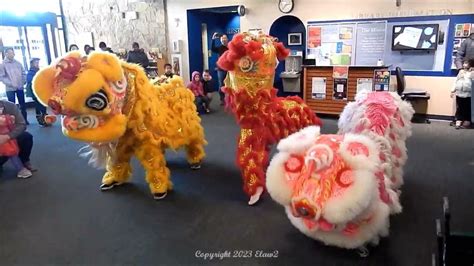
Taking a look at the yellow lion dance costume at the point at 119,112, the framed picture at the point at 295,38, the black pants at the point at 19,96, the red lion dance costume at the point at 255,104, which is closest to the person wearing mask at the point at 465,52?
the framed picture at the point at 295,38

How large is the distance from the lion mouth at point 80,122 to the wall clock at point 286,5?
5.13m

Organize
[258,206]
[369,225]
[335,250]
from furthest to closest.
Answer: [258,206]
[335,250]
[369,225]

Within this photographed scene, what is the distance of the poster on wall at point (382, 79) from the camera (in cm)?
555

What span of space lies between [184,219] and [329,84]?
13.6 feet

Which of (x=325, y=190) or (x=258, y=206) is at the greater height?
(x=325, y=190)

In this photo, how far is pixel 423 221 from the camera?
8.27ft

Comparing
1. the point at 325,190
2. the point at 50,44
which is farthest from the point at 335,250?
the point at 50,44

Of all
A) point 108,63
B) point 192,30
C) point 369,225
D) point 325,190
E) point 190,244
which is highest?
point 192,30

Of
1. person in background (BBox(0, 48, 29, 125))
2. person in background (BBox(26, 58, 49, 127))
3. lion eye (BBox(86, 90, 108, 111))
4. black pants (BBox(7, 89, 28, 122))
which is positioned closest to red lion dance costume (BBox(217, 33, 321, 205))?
lion eye (BBox(86, 90, 108, 111))

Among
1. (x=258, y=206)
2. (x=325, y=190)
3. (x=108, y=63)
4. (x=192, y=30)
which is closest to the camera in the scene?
(x=325, y=190)

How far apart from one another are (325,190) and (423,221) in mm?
1242

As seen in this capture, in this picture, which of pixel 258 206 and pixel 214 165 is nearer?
pixel 258 206

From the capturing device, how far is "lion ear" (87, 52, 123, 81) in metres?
2.45

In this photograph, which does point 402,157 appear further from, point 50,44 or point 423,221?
point 50,44
